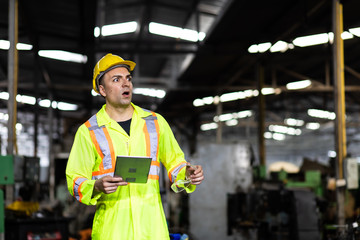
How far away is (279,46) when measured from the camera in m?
12.4

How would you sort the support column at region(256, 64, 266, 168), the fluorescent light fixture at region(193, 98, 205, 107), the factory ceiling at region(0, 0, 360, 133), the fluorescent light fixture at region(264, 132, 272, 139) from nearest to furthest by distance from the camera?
the factory ceiling at region(0, 0, 360, 133) → the support column at region(256, 64, 266, 168) → the fluorescent light fixture at region(193, 98, 205, 107) → the fluorescent light fixture at region(264, 132, 272, 139)

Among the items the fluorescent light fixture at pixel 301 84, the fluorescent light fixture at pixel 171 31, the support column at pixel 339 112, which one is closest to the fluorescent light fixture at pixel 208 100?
the fluorescent light fixture at pixel 301 84

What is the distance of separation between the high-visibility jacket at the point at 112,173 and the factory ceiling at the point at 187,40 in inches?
231

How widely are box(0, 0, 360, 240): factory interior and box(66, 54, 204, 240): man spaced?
2949 mm

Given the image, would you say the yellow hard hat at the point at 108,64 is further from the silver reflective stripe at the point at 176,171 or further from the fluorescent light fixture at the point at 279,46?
the fluorescent light fixture at the point at 279,46

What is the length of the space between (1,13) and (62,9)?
1520 millimetres

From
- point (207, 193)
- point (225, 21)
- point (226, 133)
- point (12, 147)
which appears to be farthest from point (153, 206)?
point (226, 133)

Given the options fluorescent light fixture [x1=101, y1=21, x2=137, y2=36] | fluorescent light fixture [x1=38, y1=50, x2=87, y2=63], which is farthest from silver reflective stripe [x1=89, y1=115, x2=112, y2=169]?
fluorescent light fixture [x1=38, y1=50, x2=87, y2=63]

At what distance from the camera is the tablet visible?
96.0 inches

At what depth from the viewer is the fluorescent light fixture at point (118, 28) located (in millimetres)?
14281

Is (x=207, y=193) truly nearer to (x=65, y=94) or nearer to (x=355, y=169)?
(x=355, y=169)

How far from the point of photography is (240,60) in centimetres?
1420

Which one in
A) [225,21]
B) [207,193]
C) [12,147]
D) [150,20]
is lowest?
[207,193]

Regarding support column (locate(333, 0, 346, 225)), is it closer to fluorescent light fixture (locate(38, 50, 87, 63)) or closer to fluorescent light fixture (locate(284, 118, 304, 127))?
fluorescent light fixture (locate(38, 50, 87, 63))
